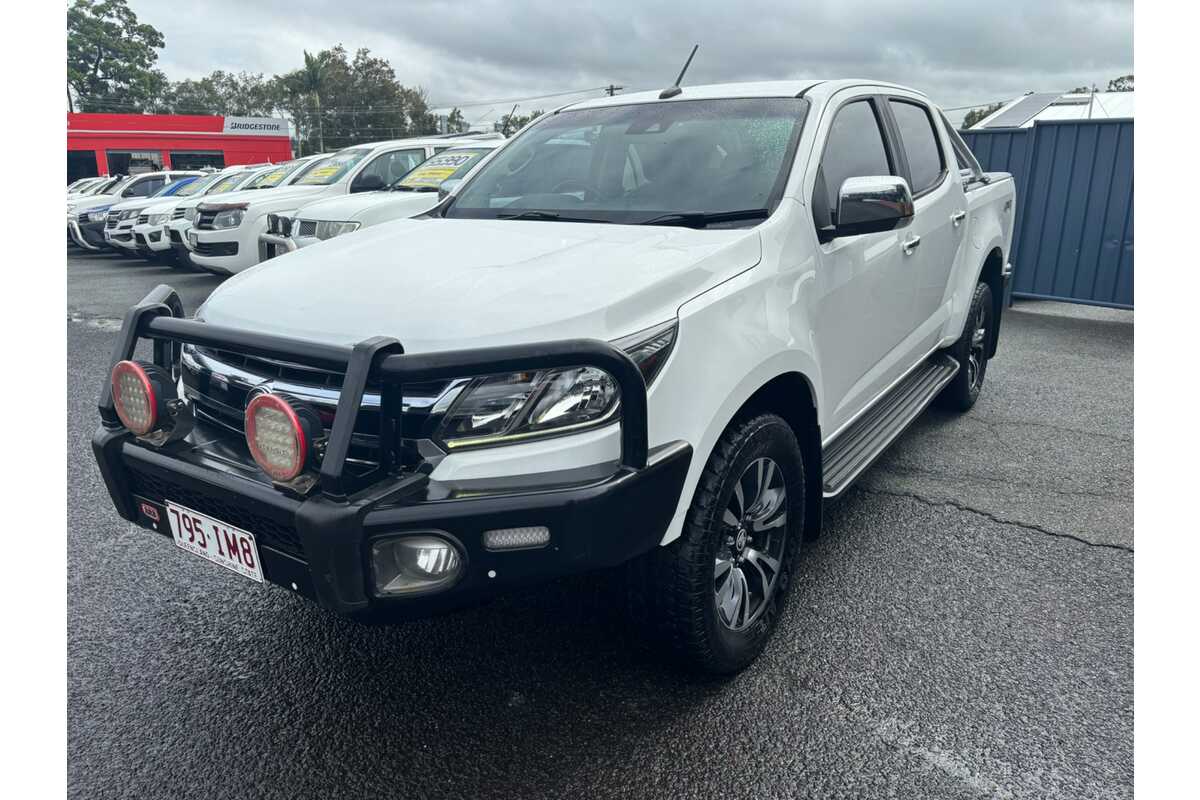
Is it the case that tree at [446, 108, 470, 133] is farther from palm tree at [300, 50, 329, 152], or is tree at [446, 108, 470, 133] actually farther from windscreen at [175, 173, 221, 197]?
windscreen at [175, 173, 221, 197]

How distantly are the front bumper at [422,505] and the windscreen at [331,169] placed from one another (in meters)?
9.13

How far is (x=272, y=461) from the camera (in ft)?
6.33

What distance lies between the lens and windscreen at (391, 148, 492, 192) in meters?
8.46

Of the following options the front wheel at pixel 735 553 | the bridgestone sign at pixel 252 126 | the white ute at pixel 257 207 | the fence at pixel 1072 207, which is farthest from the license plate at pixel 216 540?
the bridgestone sign at pixel 252 126

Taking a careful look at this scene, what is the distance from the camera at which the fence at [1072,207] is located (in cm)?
795

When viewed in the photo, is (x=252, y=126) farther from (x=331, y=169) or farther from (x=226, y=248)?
(x=226, y=248)

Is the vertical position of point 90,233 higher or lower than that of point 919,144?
higher

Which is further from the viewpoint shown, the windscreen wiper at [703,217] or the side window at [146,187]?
the side window at [146,187]

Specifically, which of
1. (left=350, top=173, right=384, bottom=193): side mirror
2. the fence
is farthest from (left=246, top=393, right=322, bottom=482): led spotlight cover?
the fence

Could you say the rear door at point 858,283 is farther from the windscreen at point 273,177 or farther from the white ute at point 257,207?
the windscreen at point 273,177

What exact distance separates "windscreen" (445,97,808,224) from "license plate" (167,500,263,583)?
156 cm

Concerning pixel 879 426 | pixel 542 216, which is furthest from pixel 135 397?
pixel 879 426

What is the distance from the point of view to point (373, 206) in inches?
305

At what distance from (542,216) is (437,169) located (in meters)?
6.10
